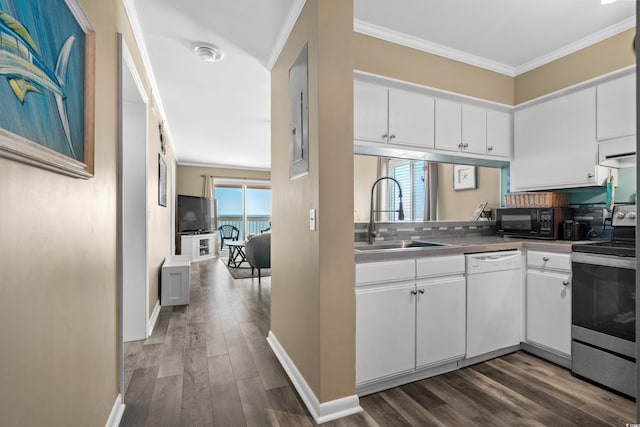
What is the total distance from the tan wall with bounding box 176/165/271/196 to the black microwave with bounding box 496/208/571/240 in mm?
7371

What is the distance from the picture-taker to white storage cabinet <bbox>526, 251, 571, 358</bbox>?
2156 mm

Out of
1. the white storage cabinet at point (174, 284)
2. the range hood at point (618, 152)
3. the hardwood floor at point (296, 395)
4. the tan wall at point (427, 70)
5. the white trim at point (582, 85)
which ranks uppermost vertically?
the tan wall at point (427, 70)

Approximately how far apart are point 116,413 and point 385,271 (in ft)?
5.44

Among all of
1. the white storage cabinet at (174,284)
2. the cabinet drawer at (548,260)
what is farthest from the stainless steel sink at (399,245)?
the white storage cabinet at (174,284)

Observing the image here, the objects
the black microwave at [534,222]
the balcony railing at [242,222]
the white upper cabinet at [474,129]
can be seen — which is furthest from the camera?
the balcony railing at [242,222]

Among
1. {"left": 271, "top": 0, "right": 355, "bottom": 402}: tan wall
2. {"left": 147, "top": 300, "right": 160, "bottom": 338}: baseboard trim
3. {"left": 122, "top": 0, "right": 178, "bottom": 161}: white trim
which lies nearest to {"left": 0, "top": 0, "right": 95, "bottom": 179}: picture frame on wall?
{"left": 122, "top": 0, "right": 178, "bottom": 161}: white trim

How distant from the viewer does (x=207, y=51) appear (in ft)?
8.19

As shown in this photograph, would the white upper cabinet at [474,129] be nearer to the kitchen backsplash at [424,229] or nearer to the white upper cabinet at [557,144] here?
the white upper cabinet at [557,144]

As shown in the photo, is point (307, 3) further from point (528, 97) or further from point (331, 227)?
point (528, 97)

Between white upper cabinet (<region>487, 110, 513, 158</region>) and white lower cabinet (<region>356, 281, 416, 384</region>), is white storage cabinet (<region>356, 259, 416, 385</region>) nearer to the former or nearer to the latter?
white lower cabinet (<region>356, 281, 416, 384</region>)

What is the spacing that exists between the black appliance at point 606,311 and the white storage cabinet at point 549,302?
0.06m

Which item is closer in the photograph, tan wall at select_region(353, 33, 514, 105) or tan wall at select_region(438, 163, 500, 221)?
tan wall at select_region(353, 33, 514, 105)

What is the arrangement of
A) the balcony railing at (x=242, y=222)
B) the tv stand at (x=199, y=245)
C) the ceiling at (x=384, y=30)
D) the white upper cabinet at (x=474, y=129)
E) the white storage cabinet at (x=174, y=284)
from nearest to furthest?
the ceiling at (x=384, y=30) → the white upper cabinet at (x=474, y=129) → the white storage cabinet at (x=174, y=284) → the tv stand at (x=199, y=245) → the balcony railing at (x=242, y=222)

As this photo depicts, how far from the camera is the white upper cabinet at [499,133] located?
2.81 metres
